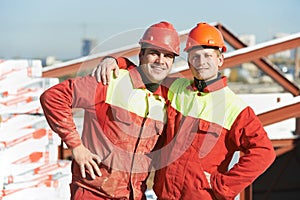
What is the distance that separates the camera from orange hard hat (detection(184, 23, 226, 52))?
3.05 metres

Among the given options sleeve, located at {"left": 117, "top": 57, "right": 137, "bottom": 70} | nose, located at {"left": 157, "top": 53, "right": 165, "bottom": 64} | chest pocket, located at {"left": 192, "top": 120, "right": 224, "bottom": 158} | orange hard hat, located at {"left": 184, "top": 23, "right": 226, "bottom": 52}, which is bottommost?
chest pocket, located at {"left": 192, "top": 120, "right": 224, "bottom": 158}

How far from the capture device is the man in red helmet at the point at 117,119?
3.00 metres

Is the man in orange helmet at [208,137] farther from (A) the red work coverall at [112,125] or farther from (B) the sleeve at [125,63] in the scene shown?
(B) the sleeve at [125,63]

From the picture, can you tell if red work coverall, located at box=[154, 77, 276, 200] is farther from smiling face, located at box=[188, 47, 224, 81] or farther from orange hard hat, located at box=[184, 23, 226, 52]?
orange hard hat, located at box=[184, 23, 226, 52]

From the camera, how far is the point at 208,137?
306cm

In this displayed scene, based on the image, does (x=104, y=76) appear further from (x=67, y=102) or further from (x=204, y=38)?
(x=204, y=38)

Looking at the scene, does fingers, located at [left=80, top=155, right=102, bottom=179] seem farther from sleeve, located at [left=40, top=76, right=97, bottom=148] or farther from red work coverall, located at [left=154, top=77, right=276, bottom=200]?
red work coverall, located at [left=154, top=77, right=276, bottom=200]

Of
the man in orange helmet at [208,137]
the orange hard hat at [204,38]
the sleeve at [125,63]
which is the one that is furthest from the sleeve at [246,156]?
the sleeve at [125,63]

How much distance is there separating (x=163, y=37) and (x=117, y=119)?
0.45m

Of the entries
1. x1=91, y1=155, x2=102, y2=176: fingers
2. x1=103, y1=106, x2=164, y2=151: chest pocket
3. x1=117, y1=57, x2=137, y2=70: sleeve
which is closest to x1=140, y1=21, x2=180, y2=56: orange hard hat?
x1=117, y1=57, x2=137, y2=70: sleeve

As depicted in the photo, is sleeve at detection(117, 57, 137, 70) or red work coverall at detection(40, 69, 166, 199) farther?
sleeve at detection(117, 57, 137, 70)

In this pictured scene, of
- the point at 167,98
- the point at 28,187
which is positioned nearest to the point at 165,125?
the point at 167,98

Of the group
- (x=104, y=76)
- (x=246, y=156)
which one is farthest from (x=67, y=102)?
(x=246, y=156)

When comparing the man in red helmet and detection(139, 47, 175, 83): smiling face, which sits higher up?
detection(139, 47, 175, 83): smiling face
